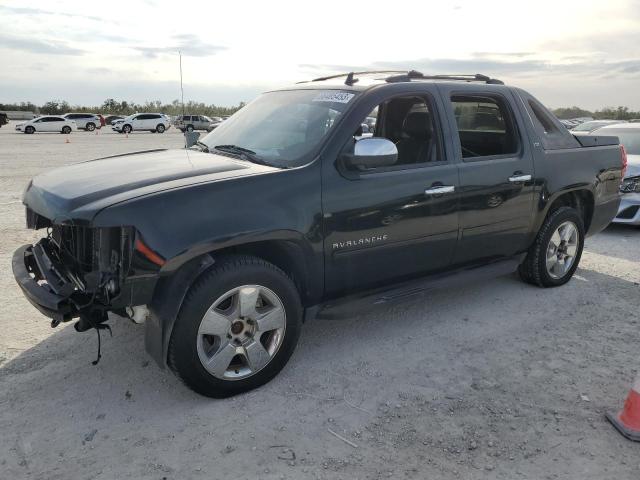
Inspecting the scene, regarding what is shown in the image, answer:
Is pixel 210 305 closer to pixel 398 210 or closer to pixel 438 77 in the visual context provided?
pixel 398 210

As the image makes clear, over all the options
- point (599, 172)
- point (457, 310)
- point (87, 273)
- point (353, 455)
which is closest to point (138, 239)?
point (87, 273)

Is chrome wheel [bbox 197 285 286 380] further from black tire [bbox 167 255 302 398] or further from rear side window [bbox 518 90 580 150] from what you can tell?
rear side window [bbox 518 90 580 150]

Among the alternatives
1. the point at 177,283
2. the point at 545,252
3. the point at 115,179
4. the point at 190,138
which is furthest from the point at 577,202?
the point at 115,179

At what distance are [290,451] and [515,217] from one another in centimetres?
290

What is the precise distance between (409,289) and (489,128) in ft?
5.81

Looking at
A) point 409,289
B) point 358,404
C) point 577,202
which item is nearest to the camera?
point 358,404

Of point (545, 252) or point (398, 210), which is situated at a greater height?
point (398, 210)

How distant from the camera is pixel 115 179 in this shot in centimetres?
330

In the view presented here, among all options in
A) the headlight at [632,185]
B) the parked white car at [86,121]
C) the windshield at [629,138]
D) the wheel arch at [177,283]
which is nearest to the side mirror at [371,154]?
the wheel arch at [177,283]

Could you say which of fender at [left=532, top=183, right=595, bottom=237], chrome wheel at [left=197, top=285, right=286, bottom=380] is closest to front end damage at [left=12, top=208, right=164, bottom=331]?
chrome wheel at [left=197, top=285, right=286, bottom=380]

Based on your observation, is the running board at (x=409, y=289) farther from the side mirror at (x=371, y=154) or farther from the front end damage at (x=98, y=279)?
the front end damage at (x=98, y=279)

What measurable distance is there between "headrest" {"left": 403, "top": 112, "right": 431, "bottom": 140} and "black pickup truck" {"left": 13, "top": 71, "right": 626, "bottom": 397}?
0.01 meters

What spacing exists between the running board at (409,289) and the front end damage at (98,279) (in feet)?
3.88

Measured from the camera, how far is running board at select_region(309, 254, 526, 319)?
369 centimetres
